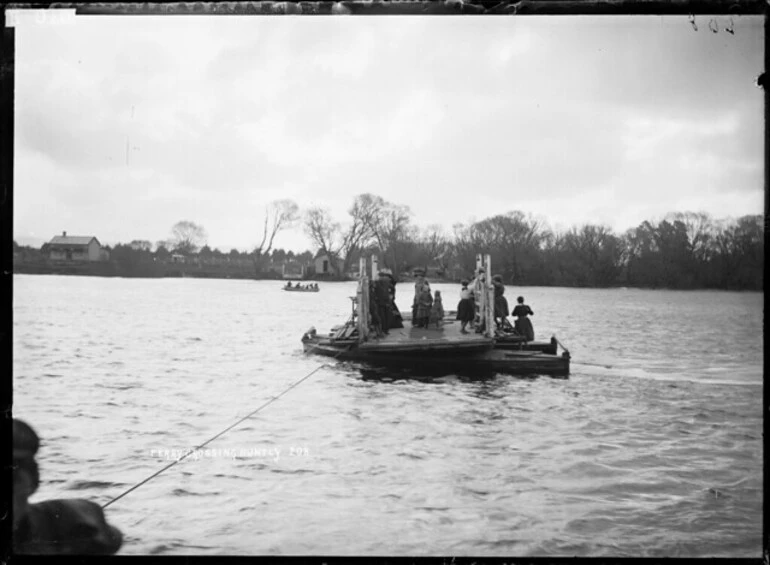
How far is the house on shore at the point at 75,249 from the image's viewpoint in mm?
3040

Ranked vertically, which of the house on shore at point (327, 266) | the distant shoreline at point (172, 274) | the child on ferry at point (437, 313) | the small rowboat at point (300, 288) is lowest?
the child on ferry at point (437, 313)

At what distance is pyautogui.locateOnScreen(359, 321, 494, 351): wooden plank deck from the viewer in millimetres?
7391

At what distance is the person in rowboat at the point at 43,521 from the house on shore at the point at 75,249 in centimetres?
98

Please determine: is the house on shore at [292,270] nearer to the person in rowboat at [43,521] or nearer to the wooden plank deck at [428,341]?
the person in rowboat at [43,521]

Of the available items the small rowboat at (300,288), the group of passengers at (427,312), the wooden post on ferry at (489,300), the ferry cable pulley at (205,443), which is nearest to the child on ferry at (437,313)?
the group of passengers at (427,312)

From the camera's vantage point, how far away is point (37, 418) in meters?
2.78

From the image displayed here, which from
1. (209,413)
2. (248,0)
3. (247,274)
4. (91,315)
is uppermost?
(248,0)

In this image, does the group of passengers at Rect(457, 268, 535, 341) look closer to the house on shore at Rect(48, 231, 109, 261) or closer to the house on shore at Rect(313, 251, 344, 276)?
the house on shore at Rect(313, 251, 344, 276)

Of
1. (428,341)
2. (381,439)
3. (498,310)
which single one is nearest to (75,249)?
(381,439)

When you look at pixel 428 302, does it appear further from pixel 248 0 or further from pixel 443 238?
pixel 248 0

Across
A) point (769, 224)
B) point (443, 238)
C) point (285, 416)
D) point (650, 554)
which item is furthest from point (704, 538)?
point (285, 416)

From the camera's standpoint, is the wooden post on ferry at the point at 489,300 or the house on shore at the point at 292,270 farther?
the wooden post on ferry at the point at 489,300

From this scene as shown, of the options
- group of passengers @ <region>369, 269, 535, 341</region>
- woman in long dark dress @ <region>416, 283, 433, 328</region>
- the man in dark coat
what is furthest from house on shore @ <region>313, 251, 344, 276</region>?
woman in long dark dress @ <region>416, 283, 433, 328</region>

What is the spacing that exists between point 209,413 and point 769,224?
367 cm
